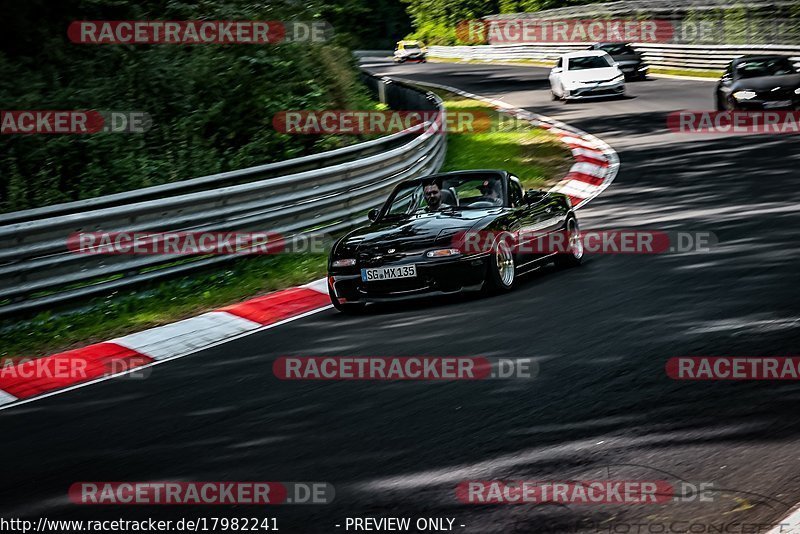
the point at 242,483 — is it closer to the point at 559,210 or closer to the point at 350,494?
the point at 350,494

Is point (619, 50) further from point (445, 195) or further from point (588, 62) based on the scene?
point (445, 195)

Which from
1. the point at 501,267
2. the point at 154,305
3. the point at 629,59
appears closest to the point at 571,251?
the point at 501,267

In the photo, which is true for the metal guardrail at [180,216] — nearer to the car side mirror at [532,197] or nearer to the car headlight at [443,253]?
the car side mirror at [532,197]

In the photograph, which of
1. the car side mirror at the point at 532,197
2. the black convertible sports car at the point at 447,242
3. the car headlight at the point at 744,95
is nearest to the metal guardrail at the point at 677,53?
the car headlight at the point at 744,95

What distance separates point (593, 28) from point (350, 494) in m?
53.8

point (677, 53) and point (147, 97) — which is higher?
point (147, 97)

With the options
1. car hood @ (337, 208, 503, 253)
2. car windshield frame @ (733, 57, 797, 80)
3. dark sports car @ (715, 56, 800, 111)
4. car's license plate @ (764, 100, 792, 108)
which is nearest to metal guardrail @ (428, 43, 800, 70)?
car windshield frame @ (733, 57, 797, 80)

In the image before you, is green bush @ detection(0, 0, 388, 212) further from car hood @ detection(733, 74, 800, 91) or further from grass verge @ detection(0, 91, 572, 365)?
car hood @ detection(733, 74, 800, 91)

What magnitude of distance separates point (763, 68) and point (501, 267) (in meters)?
16.1

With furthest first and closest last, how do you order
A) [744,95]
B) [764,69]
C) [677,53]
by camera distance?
[677,53] → [764,69] → [744,95]

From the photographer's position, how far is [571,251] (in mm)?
11531

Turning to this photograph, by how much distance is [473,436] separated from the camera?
592 centimetres

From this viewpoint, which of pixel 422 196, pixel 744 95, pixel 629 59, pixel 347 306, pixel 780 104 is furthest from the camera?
pixel 629 59

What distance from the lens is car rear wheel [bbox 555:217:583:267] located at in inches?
453
